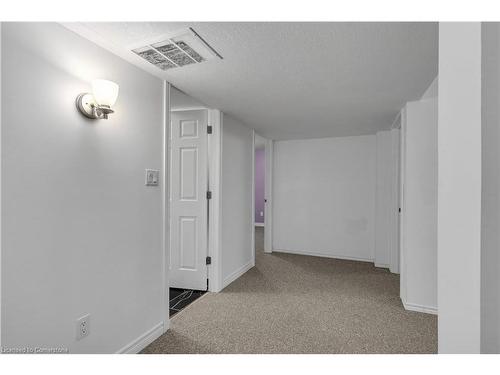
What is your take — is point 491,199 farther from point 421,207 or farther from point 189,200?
point 189,200

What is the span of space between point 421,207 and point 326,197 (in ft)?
6.73

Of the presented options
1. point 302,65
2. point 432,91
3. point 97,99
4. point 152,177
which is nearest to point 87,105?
point 97,99

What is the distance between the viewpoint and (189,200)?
3.07 m

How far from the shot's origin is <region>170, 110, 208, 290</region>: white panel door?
3.01m

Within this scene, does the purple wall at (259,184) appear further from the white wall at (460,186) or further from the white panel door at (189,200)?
the white wall at (460,186)

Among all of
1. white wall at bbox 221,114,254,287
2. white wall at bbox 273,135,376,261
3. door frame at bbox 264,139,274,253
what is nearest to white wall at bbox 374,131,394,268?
white wall at bbox 273,135,376,261

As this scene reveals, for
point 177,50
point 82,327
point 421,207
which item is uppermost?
point 177,50

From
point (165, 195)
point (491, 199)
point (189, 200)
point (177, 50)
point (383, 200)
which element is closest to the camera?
point (491, 199)

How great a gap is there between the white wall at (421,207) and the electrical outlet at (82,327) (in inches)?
106

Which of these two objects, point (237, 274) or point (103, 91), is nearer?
point (103, 91)

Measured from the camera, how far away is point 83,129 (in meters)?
1.47

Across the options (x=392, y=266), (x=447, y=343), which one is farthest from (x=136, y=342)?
(x=392, y=266)

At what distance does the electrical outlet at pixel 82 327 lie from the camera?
146 cm

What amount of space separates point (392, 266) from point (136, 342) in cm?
335
